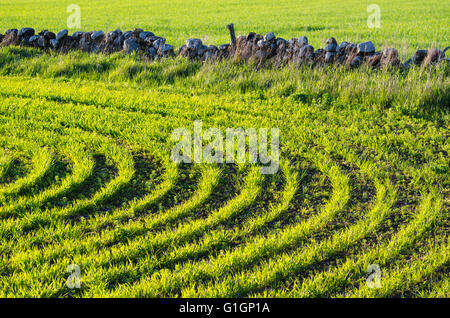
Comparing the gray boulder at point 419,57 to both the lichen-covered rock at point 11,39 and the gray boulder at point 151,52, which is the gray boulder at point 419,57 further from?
the lichen-covered rock at point 11,39

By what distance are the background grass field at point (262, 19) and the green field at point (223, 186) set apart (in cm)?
618

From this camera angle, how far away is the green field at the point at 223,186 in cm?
423

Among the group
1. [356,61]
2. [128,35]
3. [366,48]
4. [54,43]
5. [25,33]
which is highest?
[25,33]

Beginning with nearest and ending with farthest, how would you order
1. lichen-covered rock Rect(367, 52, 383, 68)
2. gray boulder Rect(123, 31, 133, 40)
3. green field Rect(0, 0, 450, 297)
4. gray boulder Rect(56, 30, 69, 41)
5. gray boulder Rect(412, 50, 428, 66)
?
1. green field Rect(0, 0, 450, 297)
2. gray boulder Rect(412, 50, 428, 66)
3. lichen-covered rock Rect(367, 52, 383, 68)
4. gray boulder Rect(123, 31, 133, 40)
5. gray boulder Rect(56, 30, 69, 41)

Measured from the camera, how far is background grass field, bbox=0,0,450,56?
19.0 m

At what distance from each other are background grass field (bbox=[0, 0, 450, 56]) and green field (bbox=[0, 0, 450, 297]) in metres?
6.18

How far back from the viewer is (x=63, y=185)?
577 centimetres

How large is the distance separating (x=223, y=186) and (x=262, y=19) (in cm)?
2098

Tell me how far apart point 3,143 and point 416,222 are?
5719 millimetres

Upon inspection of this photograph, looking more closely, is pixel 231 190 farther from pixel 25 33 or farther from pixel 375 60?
pixel 25 33

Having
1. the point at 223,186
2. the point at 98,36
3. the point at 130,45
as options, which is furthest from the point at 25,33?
the point at 223,186

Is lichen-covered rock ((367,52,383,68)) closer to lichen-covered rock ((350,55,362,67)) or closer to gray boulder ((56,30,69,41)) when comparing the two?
lichen-covered rock ((350,55,362,67))

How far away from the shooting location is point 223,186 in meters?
5.97

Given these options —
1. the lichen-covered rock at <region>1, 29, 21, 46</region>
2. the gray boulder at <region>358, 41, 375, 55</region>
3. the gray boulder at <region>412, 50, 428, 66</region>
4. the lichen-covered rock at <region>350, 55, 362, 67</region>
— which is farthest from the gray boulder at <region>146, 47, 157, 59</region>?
the gray boulder at <region>412, 50, 428, 66</region>
